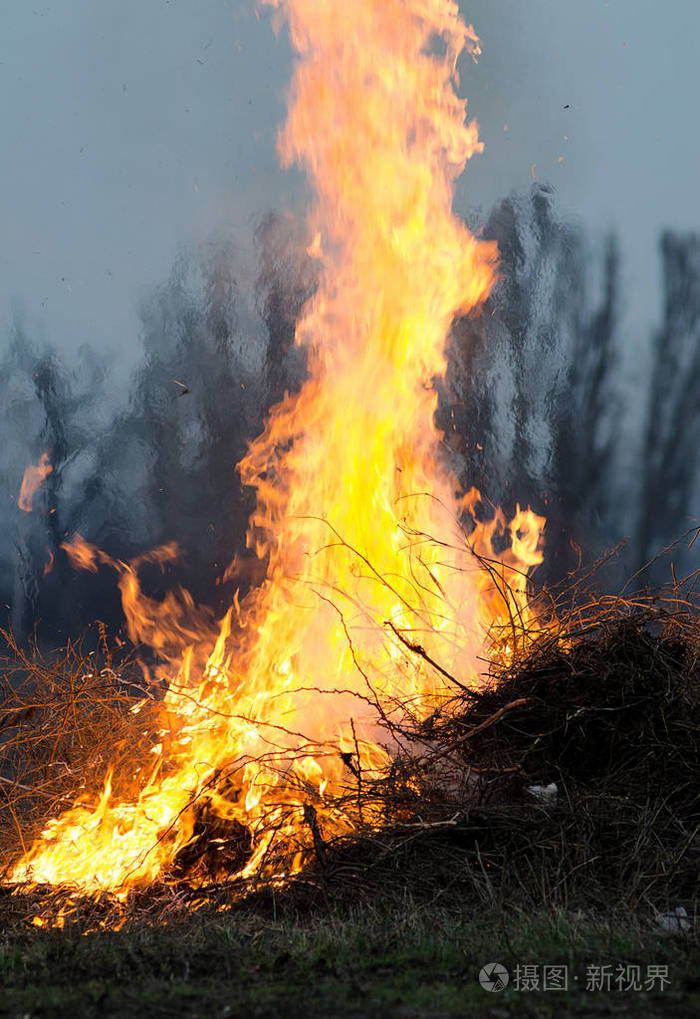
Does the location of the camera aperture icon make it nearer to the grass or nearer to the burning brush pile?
the grass

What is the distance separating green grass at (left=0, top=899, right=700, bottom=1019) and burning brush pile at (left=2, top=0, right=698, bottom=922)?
0.53 metres

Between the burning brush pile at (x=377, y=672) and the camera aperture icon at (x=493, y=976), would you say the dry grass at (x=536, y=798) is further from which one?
the camera aperture icon at (x=493, y=976)

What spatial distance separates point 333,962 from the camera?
3072mm

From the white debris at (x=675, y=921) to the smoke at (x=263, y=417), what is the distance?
7.58 meters

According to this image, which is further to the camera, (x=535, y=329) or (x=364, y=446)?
(x=535, y=329)

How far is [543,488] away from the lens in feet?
39.8

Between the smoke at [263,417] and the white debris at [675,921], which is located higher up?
the smoke at [263,417]

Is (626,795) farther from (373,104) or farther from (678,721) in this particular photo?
(373,104)

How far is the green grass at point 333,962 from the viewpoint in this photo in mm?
2541

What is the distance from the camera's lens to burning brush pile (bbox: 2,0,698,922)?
456 cm

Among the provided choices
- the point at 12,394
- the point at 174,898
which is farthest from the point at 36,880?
the point at 12,394

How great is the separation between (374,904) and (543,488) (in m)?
8.75

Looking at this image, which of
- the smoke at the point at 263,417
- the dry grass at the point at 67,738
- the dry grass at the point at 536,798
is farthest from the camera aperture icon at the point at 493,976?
the smoke at the point at 263,417

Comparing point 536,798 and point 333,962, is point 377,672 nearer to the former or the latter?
point 536,798
